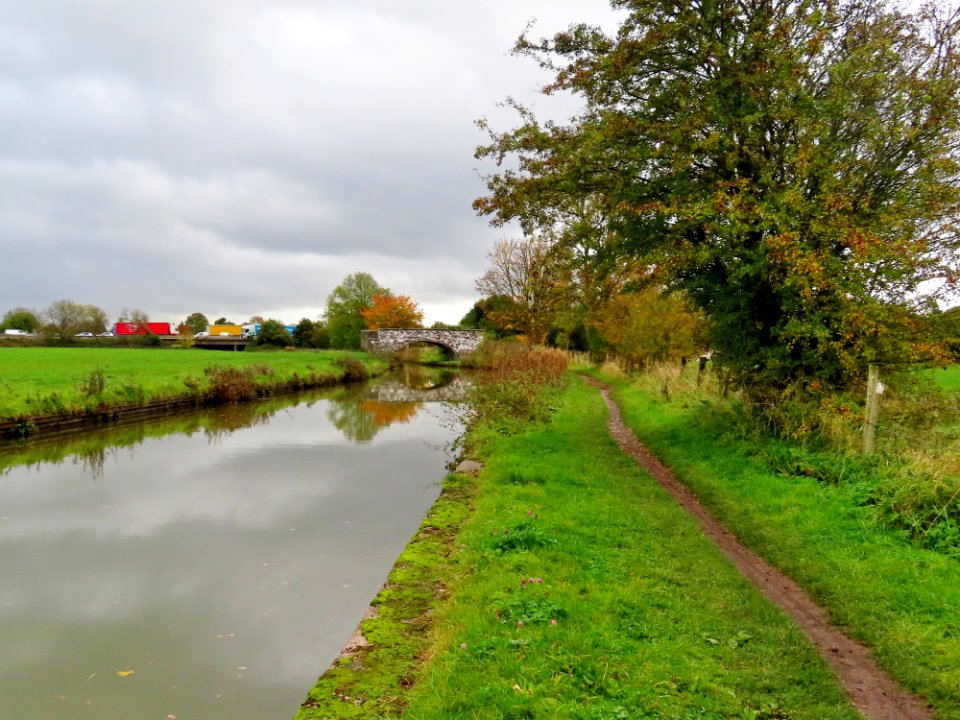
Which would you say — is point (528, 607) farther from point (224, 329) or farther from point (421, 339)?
point (224, 329)

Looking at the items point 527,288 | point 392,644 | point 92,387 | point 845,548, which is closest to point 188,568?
point 392,644

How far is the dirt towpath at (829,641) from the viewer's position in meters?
3.61

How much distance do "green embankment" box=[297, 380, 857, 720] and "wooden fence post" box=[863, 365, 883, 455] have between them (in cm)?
292

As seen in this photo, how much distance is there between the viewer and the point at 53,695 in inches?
183

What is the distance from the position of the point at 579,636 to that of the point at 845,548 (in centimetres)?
321

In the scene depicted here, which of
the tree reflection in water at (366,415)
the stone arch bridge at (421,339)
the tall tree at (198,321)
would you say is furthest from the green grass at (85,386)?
the tall tree at (198,321)

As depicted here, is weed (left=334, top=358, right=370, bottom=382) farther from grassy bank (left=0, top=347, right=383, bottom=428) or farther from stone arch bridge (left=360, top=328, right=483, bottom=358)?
stone arch bridge (left=360, top=328, right=483, bottom=358)

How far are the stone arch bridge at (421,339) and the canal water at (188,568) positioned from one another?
133 feet

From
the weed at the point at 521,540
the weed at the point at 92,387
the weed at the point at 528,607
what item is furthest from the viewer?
the weed at the point at 92,387

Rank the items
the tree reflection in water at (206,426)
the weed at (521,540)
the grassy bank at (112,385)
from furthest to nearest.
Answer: the grassy bank at (112,385) → the tree reflection in water at (206,426) → the weed at (521,540)

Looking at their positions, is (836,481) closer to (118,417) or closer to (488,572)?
(488,572)

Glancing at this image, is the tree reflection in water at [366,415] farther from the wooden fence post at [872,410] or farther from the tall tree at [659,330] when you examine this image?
the wooden fence post at [872,410]

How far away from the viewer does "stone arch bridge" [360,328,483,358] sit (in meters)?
55.9

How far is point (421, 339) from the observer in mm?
57062
